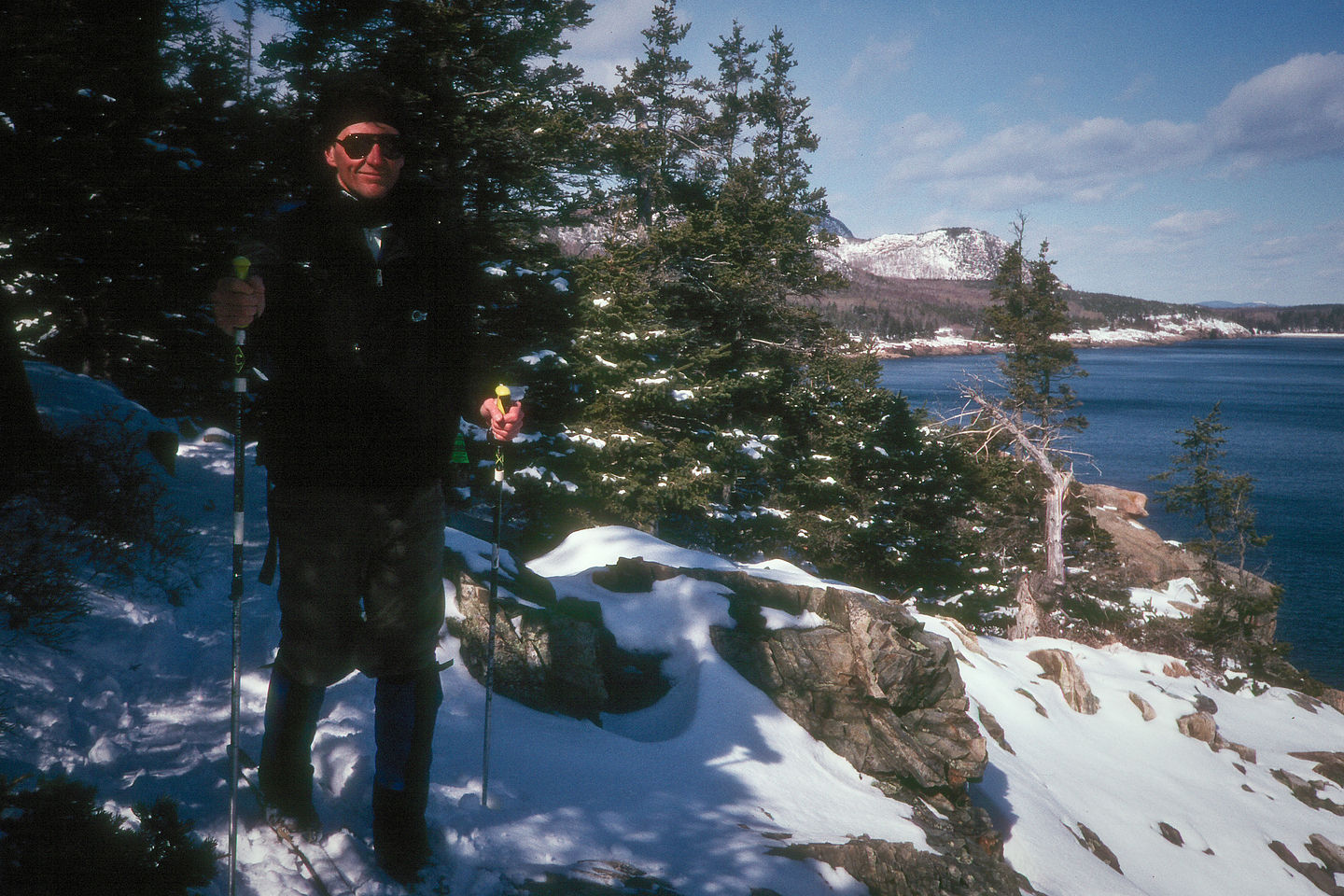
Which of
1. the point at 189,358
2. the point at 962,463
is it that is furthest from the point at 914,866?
the point at 962,463

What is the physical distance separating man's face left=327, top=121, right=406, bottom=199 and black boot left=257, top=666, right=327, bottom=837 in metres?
1.66

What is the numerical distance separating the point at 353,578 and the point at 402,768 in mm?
742

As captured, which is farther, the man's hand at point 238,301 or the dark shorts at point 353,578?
the dark shorts at point 353,578

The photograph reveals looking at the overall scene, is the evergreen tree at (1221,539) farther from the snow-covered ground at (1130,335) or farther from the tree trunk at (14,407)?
the snow-covered ground at (1130,335)

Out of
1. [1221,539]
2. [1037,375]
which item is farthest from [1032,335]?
[1221,539]

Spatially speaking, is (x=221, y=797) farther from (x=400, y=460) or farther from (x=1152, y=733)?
(x=1152, y=733)

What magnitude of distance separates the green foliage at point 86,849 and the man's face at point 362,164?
205cm

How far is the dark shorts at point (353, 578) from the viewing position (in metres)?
2.29

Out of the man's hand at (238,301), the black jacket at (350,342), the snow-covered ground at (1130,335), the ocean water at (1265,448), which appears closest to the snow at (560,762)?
the black jacket at (350,342)

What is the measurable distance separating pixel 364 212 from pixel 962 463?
884 inches

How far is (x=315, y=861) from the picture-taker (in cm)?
259

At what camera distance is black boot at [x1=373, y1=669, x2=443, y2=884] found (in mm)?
2475

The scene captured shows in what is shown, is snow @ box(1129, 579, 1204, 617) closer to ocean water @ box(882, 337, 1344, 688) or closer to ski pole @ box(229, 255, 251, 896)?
ocean water @ box(882, 337, 1344, 688)

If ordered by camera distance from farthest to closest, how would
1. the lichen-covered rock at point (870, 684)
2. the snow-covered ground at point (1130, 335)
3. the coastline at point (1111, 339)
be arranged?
1. the snow-covered ground at point (1130, 335)
2. the coastline at point (1111, 339)
3. the lichen-covered rock at point (870, 684)
